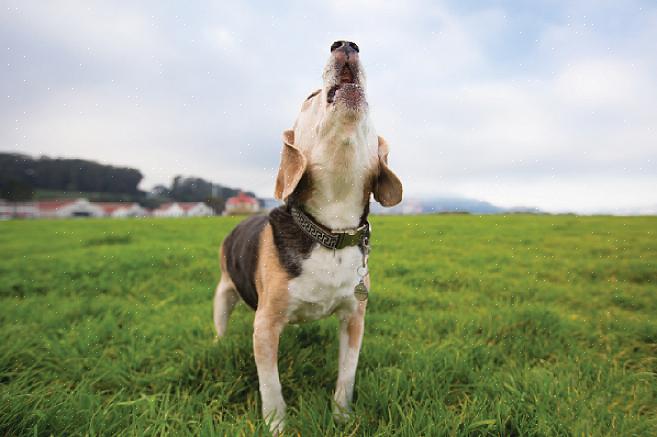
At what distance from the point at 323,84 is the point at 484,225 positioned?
11399 mm

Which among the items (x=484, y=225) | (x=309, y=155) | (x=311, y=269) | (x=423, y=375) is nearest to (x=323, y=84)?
(x=309, y=155)

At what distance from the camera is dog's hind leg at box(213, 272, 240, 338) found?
396cm

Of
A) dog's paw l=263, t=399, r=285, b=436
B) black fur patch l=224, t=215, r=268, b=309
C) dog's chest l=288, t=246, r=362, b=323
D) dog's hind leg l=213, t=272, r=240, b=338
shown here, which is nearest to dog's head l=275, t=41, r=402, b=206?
dog's chest l=288, t=246, r=362, b=323

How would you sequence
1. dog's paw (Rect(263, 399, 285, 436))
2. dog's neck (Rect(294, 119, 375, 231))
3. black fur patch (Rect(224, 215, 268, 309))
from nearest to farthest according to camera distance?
1. dog's neck (Rect(294, 119, 375, 231))
2. dog's paw (Rect(263, 399, 285, 436))
3. black fur patch (Rect(224, 215, 268, 309))

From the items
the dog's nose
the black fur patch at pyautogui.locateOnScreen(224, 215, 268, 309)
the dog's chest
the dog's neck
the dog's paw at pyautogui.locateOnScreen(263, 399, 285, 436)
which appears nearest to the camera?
the dog's nose

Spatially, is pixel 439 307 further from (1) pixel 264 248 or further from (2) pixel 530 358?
(1) pixel 264 248

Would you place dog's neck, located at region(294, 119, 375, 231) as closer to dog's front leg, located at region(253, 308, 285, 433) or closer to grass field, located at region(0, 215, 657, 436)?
dog's front leg, located at region(253, 308, 285, 433)

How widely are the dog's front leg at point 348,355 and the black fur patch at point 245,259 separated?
2.71 ft

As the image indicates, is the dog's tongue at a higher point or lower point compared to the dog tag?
higher

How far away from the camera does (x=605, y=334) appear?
419 cm

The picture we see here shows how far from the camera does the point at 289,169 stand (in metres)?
2.55

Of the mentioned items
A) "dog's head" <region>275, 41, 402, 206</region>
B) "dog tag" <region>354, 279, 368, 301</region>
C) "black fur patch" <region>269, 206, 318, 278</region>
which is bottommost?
"dog tag" <region>354, 279, 368, 301</region>

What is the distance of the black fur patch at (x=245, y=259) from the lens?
3.23 metres

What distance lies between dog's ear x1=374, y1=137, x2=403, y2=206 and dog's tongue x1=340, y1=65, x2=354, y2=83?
616mm
